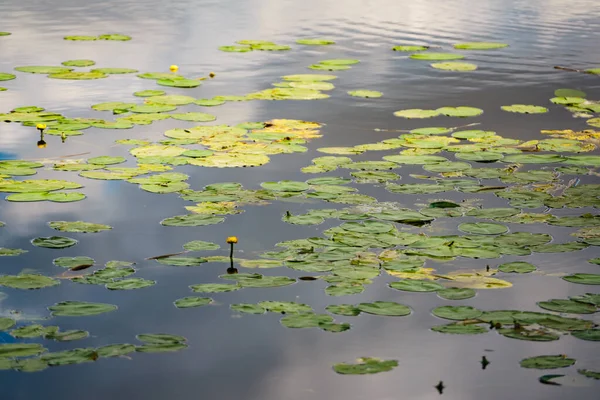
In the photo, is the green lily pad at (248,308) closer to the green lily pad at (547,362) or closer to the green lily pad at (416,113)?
the green lily pad at (547,362)

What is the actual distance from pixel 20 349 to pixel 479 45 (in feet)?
25.6

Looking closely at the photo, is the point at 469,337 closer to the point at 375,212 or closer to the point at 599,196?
the point at 375,212

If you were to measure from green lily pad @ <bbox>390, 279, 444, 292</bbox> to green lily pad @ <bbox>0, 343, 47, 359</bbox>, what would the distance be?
1325 mm

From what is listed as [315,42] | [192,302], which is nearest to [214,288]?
[192,302]

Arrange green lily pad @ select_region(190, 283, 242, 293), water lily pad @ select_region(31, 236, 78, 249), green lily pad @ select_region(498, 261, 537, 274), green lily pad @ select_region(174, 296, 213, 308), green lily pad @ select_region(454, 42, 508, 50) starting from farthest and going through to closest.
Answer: green lily pad @ select_region(454, 42, 508, 50)
water lily pad @ select_region(31, 236, 78, 249)
green lily pad @ select_region(498, 261, 537, 274)
green lily pad @ select_region(190, 283, 242, 293)
green lily pad @ select_region(174, 296, 213, 308)

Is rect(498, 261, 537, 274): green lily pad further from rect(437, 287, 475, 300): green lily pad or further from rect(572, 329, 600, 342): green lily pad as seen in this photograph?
rect(572, 329, 600, 342): green lily pad

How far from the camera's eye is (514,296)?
3.56m

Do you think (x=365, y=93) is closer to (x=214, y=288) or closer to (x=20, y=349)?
(x=214, y=288)

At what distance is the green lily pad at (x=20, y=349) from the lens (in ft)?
9.84

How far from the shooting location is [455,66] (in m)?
8.79

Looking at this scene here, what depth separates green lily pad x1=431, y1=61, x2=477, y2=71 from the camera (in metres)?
8.69

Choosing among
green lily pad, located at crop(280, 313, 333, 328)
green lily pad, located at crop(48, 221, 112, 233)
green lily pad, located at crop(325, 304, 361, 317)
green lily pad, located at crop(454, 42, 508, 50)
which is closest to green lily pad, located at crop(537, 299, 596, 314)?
green lily pad, located at crop(325, 304, 361, 317)

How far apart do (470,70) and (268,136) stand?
3229 millimetres

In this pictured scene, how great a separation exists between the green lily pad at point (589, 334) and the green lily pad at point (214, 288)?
1229mm
